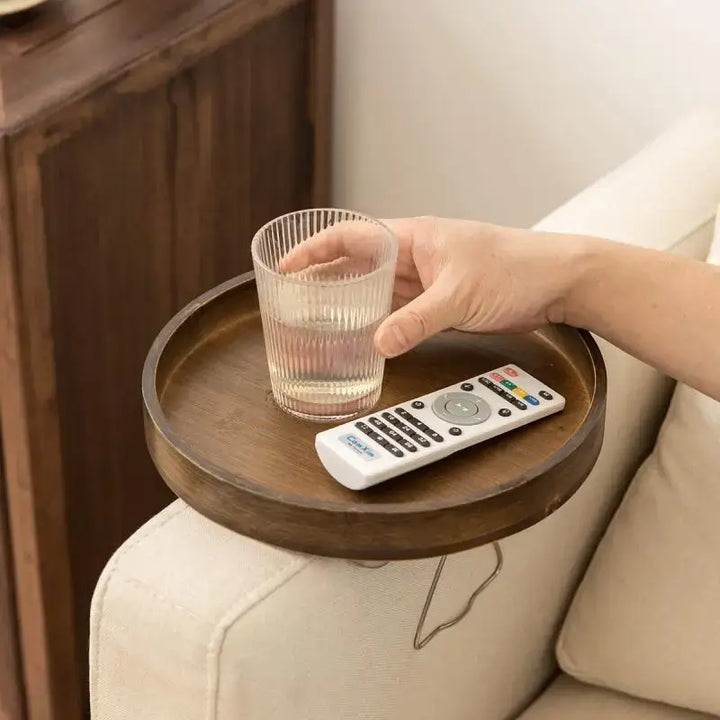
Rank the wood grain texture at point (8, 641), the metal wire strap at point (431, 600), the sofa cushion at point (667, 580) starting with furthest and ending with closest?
the wood grain texture at point (8, 641), the sofa cushion at point (667, 580), the metal wire strap at point (431, 600)

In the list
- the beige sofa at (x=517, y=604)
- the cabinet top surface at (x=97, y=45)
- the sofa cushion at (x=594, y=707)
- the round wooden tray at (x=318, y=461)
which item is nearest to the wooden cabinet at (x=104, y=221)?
the cabinet top surface at (x=97, y=45)

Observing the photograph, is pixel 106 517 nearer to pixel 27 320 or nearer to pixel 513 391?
pixel 27 320

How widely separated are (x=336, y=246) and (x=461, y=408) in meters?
0.14

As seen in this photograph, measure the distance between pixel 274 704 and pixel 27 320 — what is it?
0.44 meters

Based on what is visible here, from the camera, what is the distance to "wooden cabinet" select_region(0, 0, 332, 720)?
1.01 meters

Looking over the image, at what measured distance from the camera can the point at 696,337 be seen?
2.74 feet

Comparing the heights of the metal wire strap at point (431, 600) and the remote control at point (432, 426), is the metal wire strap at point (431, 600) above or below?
below

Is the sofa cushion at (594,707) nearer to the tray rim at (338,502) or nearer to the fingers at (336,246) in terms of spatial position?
the tray rim at (338,502)

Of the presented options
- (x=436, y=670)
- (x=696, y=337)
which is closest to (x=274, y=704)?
(x=436, y=670)

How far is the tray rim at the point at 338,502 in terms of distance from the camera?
0.70m

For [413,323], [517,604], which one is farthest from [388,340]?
[517,604]

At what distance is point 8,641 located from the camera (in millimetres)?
1267

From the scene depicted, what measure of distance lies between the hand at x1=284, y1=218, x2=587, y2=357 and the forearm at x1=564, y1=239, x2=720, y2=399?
16mm

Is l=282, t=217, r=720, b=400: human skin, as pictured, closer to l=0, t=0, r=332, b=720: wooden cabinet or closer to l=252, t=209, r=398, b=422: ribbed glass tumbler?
l=252, t=209, r=398, b=422: ribbed glass tumbler
